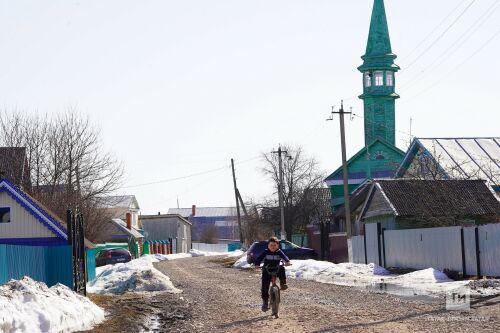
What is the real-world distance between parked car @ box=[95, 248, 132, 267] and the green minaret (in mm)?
31209

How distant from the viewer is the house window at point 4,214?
30783 mm

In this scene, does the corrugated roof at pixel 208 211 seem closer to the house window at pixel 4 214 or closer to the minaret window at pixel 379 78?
the minaret window at pixel 379 78

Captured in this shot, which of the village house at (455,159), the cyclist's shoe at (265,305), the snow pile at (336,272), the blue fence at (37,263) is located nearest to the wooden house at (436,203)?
the village house at (455,159)

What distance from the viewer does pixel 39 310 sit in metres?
13.9

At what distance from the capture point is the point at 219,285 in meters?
29.0

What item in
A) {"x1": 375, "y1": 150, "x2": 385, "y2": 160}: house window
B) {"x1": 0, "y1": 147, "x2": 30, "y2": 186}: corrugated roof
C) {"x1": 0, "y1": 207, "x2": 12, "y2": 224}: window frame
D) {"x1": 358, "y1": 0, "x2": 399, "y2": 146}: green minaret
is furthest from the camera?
{"x1": 358, "y1": 0, "x2": 399, "y2": 146}: green minaret

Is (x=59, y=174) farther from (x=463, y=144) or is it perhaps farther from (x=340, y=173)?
(x=340, y=173)

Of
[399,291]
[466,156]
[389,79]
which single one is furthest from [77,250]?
[389,79]

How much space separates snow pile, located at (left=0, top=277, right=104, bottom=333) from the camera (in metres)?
12.7

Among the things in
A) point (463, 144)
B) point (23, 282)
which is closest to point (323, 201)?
point (463, 144)

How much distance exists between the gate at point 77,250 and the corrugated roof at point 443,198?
60.1 ft

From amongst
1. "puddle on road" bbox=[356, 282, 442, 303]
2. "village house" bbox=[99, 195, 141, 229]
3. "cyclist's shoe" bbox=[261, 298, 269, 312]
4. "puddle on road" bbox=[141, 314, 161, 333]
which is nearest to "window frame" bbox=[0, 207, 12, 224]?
"puddle on road" bbox=[356, 282, 442, 303]

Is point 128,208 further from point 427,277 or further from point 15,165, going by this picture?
point 427,277

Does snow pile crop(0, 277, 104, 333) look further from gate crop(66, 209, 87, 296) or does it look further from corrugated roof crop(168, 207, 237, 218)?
corrugated roof crop(168, 207, 237, 218)
